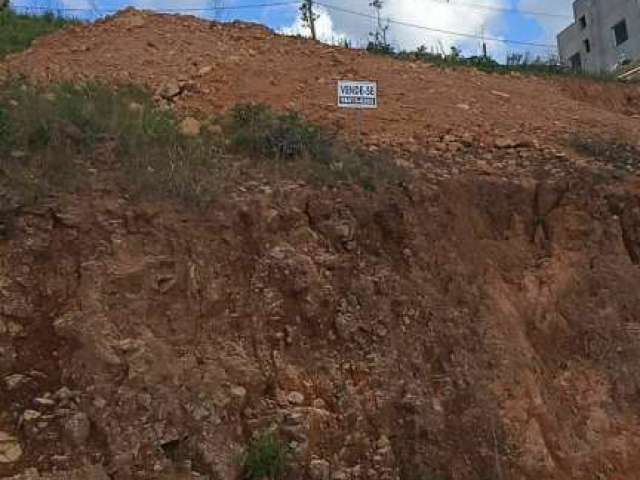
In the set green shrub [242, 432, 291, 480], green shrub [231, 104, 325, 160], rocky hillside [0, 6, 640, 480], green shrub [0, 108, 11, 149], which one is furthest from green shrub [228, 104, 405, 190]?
green shrub [242, 432, 291, 480]

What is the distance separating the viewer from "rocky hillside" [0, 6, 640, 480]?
15.9ft

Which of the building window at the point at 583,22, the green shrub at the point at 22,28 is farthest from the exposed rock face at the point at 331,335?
the building window at the point at 583,22

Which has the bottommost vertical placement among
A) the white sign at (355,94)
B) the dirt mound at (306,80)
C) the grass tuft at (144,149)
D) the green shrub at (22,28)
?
the grass tuft at (144,149)

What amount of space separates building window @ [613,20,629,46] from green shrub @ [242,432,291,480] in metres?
26.4

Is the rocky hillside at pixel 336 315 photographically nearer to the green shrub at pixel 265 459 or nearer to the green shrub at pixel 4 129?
the green shrub at pixel 265 459

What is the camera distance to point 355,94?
24.8 ft

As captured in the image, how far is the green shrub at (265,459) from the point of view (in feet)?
16.2

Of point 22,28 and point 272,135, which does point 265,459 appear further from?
point 22,28

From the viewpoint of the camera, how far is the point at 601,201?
307 inches

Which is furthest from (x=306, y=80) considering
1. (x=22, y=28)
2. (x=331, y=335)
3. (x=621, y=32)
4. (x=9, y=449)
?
(x=621, y=32)

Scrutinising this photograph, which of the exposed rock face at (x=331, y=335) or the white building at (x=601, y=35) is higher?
the white building at (x=601, y=35)

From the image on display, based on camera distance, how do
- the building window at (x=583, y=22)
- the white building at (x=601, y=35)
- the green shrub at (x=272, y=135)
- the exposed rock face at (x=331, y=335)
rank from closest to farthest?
the exposed rock face at (x=331, y=335), the green shrub at (x=272, y=135), the white building at (x=601, y=35), the building window at (x=583, y=22)

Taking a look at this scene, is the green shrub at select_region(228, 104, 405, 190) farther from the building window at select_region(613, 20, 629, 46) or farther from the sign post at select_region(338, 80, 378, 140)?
the building window at select_region(613, 20, 629, 46)

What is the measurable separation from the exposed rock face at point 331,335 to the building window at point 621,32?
902 inches
